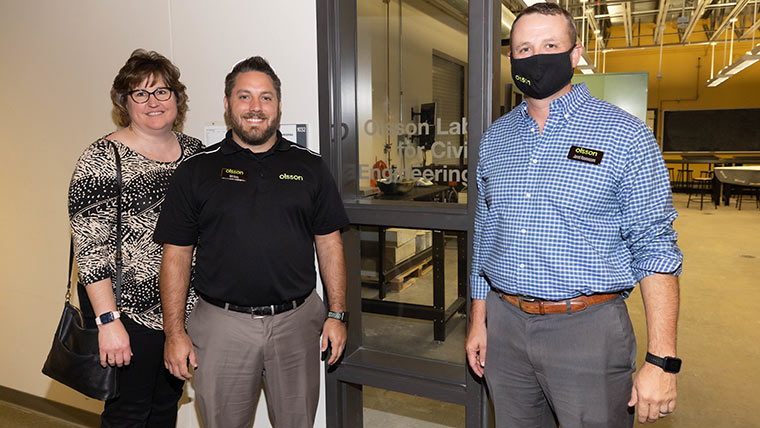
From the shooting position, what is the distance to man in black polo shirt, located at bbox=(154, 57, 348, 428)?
180 cm

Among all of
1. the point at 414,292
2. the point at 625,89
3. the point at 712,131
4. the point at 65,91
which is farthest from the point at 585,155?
the point at 712,131

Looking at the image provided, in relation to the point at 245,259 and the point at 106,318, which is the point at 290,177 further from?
the point at 106,318

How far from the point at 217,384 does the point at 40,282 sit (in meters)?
1.90

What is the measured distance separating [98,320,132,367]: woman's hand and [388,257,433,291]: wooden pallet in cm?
151

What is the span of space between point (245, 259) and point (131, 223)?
0.44 meters

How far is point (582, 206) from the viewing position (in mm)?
1463

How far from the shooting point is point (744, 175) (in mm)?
10320

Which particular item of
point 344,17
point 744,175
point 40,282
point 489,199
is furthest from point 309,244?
point 744,175

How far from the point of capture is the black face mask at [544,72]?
1515mm

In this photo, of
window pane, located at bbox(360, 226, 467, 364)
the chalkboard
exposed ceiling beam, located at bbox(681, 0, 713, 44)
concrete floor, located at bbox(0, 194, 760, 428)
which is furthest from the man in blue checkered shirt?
the chalkboard

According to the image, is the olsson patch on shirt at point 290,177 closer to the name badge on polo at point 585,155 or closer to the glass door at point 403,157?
the glass door at point 403,157

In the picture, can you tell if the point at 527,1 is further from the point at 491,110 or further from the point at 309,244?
the point at 309,244

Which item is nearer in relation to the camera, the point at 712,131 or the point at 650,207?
the point at 650,207

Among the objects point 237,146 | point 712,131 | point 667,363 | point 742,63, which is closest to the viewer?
point 667,363
